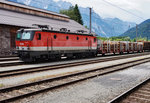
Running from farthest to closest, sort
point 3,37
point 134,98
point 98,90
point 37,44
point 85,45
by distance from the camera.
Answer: point 3,37 < point 85,45 < point 37,44 < point 98,90 < point 134,98

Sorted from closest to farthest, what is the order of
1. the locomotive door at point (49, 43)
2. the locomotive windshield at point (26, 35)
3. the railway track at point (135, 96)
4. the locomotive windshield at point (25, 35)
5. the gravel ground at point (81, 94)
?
the railway track at point (135, 96)
the gravel ground at point (81, 94)
the locomotive windshield at point (25, 35)
the locomotive windshield at point (26, 35)
the locomotive door at point (49, 43)

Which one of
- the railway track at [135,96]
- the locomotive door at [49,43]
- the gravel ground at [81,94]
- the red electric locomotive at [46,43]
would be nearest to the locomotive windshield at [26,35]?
the red electric locomotive at [46,43]

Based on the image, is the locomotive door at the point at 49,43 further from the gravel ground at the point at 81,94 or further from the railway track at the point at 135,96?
the railway track at the point at 135,96

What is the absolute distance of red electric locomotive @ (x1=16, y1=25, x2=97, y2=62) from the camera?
51.7ft

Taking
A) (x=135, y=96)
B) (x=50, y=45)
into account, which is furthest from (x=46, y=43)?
(x=135, y=96)

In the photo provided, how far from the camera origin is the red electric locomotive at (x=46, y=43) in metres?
15.8

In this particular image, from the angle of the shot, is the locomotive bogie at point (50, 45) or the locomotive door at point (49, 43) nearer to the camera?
the locomotive bogie at point (50, 45)

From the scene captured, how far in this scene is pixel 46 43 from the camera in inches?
665

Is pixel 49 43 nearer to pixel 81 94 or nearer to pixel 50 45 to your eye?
pixel 50 45

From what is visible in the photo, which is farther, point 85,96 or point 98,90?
point 98,90

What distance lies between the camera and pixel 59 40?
18328 mm

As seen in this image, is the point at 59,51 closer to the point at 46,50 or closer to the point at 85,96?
the point at 46,50

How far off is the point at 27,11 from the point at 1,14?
8905 mm

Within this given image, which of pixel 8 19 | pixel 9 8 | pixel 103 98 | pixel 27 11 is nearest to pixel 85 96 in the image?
pixel 103 98
